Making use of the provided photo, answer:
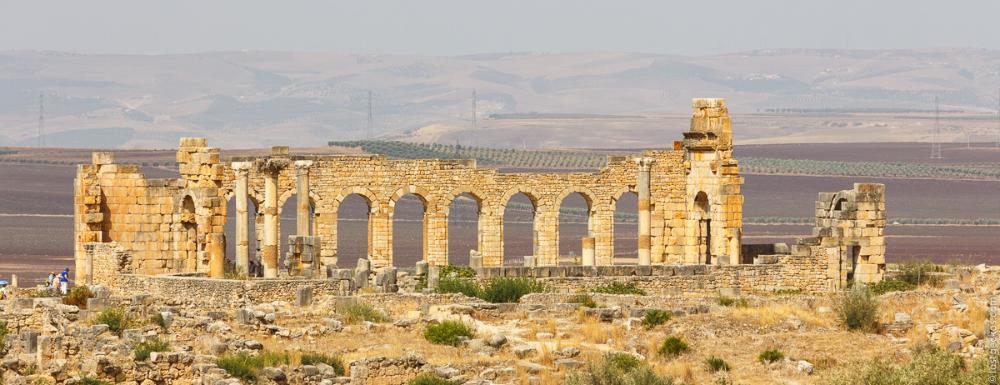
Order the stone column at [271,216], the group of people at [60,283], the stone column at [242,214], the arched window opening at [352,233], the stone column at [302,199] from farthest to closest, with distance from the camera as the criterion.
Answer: the arched window opening at [352,233], the stone column at [302,199], the stone column at [242,214], the stone column at [271,216], the group of people at [60,283]

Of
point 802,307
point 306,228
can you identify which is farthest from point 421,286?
point 802,307

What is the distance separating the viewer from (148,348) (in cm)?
3475

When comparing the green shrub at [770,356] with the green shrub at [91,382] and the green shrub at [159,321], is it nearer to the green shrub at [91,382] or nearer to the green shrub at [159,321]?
the green shrub at [159,321]

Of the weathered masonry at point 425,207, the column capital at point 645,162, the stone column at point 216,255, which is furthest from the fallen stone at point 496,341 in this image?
the column capital at point 645,162

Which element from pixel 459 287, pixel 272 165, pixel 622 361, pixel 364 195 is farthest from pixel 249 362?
pixel 364 195

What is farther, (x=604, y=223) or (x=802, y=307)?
(x=604, y=223)

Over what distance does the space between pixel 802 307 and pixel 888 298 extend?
237 cm

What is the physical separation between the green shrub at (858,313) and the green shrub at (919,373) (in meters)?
5.69

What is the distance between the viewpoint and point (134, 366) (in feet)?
111

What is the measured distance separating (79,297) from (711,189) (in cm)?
1490

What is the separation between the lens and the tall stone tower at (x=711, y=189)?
166 feet

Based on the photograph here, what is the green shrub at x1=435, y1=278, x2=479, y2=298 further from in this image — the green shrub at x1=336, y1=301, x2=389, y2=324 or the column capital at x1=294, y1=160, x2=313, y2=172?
the column capital at x1=294, y1=160, x2=313, y2=172

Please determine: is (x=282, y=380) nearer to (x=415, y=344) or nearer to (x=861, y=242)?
(x=415, y=344)

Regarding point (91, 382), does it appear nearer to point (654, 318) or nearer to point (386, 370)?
point (386, 370)
